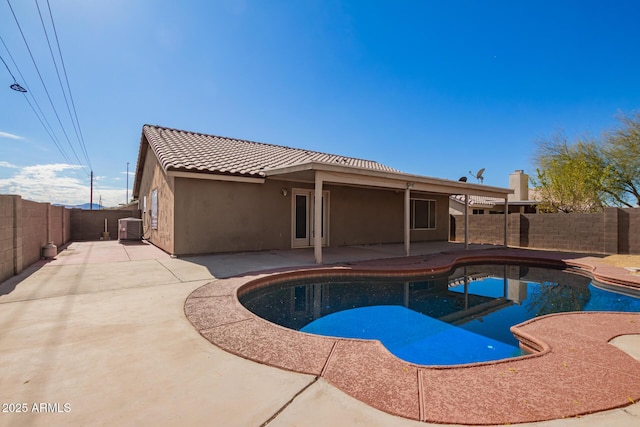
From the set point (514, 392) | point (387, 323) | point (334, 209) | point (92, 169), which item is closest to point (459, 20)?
point (334, 209)

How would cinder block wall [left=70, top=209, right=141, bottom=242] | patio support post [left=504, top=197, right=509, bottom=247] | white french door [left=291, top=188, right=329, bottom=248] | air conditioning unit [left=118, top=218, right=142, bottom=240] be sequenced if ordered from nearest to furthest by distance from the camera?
white french door [left=291, top=188, right=329, bottom=248] → air conditioning unit [left=118, top=218, right=142, bottom=240] → patio support post [left=504, top=197, right=509, bottom=247] → cinder block wall [left=70, top=209, right=141, bottom=242]

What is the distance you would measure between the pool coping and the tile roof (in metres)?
6.06

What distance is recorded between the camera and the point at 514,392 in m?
2.47

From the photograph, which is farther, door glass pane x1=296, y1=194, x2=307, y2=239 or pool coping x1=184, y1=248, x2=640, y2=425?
door glass pane x1=296, y1=194, x2=307, y2=239

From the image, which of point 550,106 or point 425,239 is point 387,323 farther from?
point 550,106

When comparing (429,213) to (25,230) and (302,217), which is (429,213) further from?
(25,230)

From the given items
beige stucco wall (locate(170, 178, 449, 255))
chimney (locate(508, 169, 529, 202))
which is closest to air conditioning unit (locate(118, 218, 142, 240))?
beige stucco wall (locate(170, 178, 449, 255))

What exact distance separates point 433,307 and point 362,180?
4691 mm

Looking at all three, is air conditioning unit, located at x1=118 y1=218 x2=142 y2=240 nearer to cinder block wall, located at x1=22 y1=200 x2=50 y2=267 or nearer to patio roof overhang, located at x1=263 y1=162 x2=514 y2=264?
cinder block wall, located at x1=22 y1=200 x2=50 y2=267

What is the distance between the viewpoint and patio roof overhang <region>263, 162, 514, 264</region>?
8.52m

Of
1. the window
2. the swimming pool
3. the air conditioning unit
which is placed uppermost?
the window

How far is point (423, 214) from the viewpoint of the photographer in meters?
16.7

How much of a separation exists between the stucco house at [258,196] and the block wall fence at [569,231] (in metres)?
2.51

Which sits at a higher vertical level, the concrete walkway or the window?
the window
